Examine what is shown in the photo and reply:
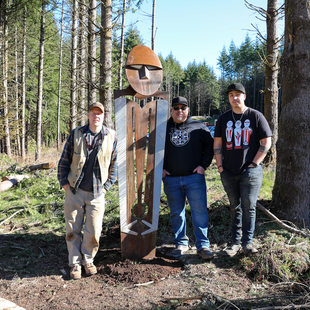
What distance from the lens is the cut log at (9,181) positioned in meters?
7.25

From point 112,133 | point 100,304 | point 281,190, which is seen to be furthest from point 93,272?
point 281,190

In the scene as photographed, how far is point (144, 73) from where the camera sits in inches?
148

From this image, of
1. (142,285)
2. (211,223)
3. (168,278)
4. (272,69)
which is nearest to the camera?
(142,285)

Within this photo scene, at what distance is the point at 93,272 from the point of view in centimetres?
346

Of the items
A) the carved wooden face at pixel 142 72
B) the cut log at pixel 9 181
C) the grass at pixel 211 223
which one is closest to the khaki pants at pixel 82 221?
the grass at pixel 211 223

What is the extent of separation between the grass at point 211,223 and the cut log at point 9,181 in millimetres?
128

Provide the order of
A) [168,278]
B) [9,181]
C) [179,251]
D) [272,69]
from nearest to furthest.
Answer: [168,278], [179,251], [272,69], [9,181]

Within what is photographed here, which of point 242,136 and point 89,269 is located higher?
point 242,136

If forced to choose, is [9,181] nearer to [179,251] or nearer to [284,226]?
[179,251]

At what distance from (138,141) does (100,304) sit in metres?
1.94

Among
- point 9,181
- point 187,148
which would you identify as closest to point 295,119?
point 187,148

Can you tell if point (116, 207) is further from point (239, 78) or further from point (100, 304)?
point (239, 78)

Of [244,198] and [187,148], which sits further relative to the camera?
[187,148]

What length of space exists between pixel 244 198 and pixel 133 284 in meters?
1.60
